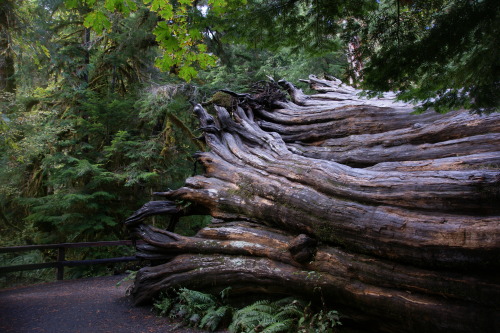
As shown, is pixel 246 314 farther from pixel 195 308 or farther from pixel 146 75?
pixel 146 75

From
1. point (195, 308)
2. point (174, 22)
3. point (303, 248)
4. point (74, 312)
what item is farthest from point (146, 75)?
point (303, 248)

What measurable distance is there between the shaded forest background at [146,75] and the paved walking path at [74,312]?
288 cm

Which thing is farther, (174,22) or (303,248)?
(303,248)

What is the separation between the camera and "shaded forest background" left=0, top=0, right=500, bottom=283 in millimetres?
3475

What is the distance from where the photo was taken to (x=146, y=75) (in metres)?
15.3

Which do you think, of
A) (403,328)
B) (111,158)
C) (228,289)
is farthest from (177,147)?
(403,328)

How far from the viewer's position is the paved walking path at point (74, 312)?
5.32m

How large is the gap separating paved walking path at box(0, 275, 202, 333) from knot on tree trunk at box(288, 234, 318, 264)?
2182 mm

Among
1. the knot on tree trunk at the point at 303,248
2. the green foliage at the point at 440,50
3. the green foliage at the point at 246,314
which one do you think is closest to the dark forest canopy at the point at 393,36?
the green foliage at the point at 440,50

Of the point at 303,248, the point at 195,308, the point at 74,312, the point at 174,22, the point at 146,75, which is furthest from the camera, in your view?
the point at 146,75

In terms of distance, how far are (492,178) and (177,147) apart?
10792 millimetres

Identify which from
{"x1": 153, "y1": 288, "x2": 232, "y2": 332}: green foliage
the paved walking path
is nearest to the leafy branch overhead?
{"x1": 153, "y1": 288, "x2": 232, "y2": 332}: green foliage

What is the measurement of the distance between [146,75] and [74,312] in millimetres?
11712

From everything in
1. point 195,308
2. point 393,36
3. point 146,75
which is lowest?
point 195,308
